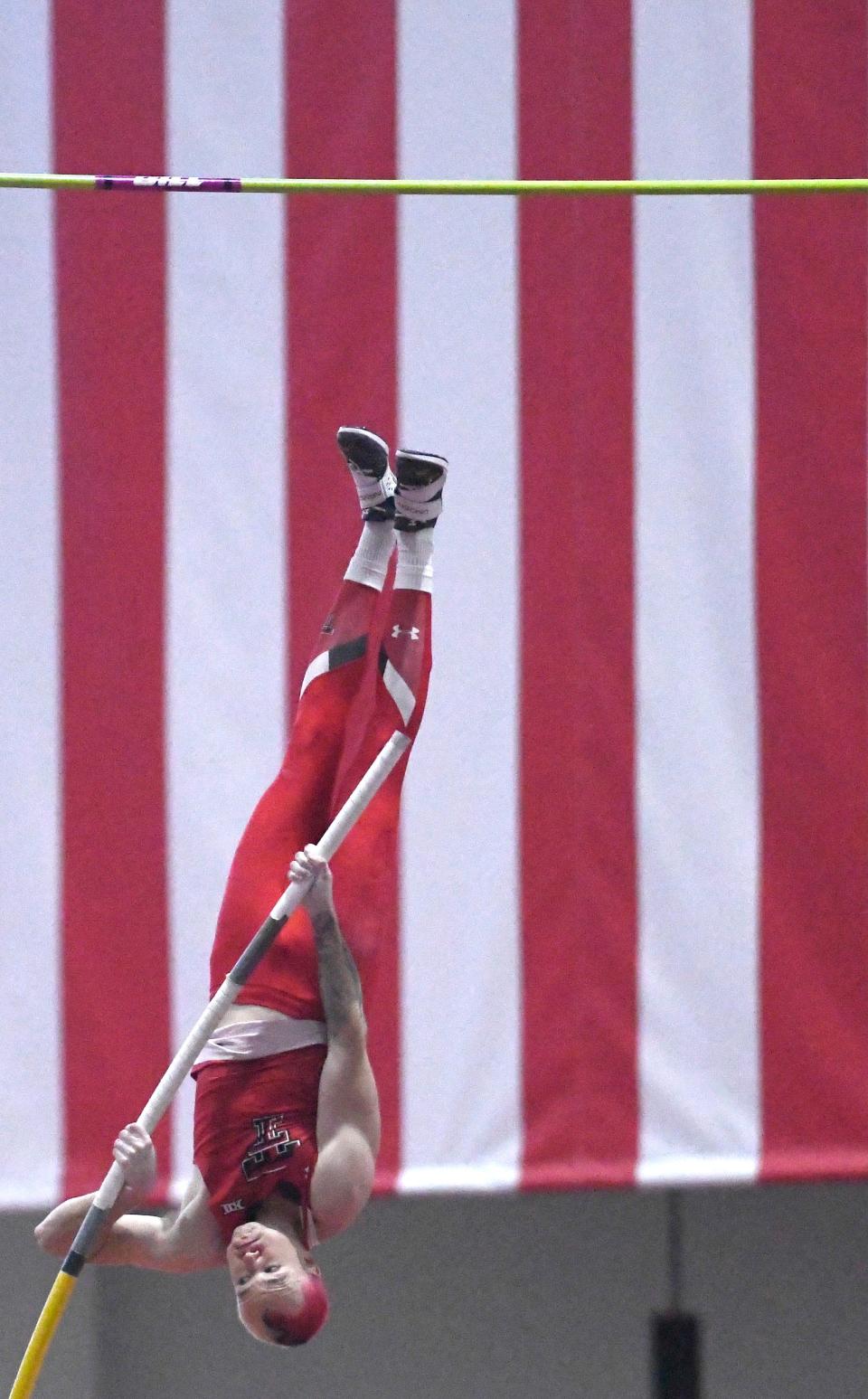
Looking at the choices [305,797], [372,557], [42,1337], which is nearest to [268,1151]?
[42,1337]

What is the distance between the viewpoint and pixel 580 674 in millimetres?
2779

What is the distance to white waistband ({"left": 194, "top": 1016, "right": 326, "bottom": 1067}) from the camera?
219cm

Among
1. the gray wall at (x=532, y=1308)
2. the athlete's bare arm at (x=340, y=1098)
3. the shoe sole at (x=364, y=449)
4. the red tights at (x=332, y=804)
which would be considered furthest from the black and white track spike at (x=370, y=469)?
the gray wall at (x=532, y=1308)

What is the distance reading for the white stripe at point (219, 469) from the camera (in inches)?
107

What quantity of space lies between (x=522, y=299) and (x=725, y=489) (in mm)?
438

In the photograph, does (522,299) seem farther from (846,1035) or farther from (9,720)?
(846,1035)

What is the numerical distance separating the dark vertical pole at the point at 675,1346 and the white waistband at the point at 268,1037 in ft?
3.88

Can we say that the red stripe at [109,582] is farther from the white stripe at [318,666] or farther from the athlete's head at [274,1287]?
the athlete's head at [274,1287]

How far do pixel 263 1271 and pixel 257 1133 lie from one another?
0.18 metres

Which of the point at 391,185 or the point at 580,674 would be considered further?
the point at 580,674

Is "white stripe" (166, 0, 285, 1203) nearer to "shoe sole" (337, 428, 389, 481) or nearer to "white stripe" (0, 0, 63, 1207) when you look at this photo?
"white stripe" (0, 0, 63, 1207)

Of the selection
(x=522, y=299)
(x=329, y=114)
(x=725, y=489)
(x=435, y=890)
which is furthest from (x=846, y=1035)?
(x=329, y=114)

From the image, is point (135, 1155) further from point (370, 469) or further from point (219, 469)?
point (219, 469)

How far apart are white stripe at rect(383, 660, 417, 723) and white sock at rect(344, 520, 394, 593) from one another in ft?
0.59
